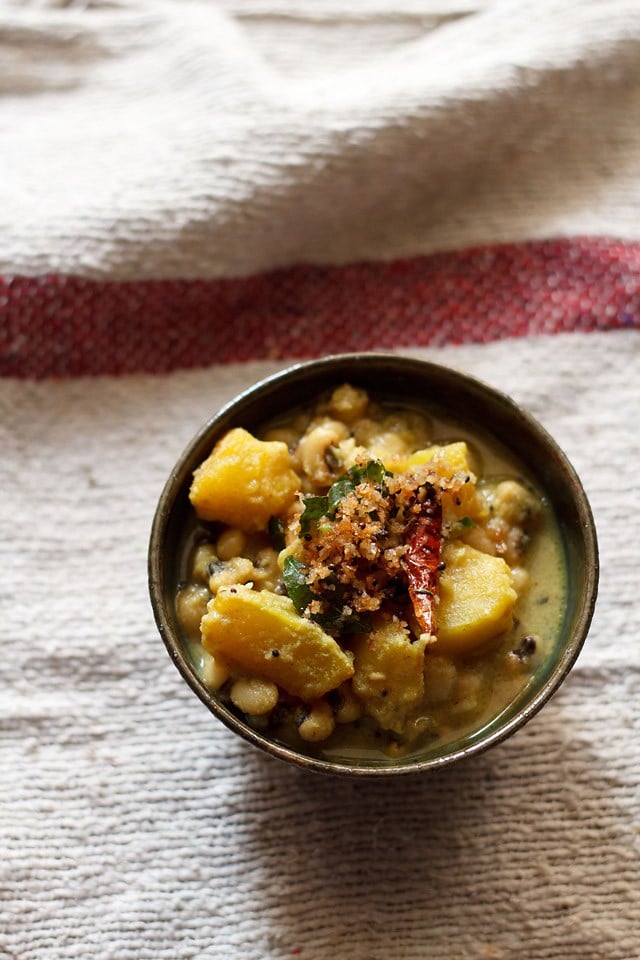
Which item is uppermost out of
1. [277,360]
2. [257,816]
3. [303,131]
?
[303,131]

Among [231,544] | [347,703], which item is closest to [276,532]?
[231,544]

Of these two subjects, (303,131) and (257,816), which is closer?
(257,816)

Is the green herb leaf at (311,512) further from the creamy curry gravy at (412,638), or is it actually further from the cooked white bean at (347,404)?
the cooked white bean at (347,404)

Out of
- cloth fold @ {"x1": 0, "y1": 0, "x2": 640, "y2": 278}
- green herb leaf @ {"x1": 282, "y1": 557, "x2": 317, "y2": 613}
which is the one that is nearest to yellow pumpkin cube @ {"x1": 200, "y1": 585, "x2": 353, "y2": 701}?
green herb leaf @ {"x1": 282, "y1": 557, "x2": 317, "y2": 613}

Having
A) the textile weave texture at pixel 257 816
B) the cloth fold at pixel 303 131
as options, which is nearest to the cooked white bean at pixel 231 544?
the textile weave texture at pixel 257 816

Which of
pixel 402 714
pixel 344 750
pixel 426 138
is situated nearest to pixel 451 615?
pixel 402 714

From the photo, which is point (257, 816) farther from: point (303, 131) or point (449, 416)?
point (303, 131)

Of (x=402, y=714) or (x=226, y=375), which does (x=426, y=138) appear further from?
(x=402, y=714)
